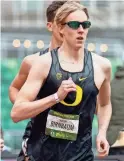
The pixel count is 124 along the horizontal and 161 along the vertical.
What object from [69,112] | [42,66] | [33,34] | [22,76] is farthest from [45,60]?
[33,34]

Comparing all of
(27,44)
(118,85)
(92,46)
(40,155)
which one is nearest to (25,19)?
(27,44)

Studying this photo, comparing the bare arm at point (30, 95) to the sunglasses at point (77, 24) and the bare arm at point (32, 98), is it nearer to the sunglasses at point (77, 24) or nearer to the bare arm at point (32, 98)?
the bare arm at point (32, 98)

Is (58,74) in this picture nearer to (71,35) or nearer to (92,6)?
(71,35)

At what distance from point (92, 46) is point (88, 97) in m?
4.98

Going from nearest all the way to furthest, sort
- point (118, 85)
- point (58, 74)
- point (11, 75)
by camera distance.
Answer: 1. point (58, 74)
2. point (118, 85)
3. point (11, 75)

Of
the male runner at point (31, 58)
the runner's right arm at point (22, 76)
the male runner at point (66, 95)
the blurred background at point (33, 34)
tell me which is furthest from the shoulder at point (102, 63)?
the blurred background at point (33, 34)

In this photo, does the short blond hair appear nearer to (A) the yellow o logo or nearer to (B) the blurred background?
(A) the yellow o logo

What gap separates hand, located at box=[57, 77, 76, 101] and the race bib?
0.67ft

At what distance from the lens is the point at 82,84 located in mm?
3037

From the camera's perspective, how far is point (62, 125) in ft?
10.2

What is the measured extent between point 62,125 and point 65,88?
0.33 m

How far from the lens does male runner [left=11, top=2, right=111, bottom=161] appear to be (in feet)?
9.95

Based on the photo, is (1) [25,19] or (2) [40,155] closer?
(2) [40,155]

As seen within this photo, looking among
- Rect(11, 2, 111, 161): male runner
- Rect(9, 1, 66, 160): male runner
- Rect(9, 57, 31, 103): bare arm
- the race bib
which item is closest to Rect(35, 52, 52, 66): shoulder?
Rect(11, 2, 111, 161): male runner
